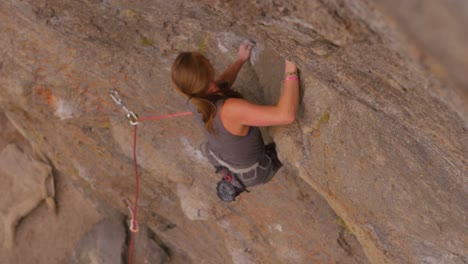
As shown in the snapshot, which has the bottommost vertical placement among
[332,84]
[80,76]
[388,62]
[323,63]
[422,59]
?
[80,76]

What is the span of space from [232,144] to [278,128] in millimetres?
456

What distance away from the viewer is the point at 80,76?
4.14m

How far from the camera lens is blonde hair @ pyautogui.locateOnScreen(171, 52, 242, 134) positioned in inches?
103

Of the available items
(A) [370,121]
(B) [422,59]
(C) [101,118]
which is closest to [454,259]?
(A) [370,121]

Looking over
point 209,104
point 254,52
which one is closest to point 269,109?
point 209,104

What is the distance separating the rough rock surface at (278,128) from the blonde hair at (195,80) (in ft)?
1.23

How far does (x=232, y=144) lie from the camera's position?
314cm

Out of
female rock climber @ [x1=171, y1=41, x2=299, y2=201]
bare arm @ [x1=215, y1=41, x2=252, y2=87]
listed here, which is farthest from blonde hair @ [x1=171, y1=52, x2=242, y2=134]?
bare arm @ [x1=215, y1=41, x2=252, y2=87]

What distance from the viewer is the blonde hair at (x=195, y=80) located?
103 inches

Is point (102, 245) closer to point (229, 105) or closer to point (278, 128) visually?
point (278, 128)

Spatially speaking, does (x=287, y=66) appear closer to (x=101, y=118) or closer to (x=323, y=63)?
(x=323, y=63)

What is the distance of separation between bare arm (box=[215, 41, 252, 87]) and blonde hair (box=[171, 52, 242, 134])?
0.50 metres

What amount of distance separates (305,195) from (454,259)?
5.17 ft

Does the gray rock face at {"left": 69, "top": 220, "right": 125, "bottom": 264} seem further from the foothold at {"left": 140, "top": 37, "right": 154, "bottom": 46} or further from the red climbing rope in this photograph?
the foothold at {"left": 140, "top": 37, "right": 154, "bottom": 46}
